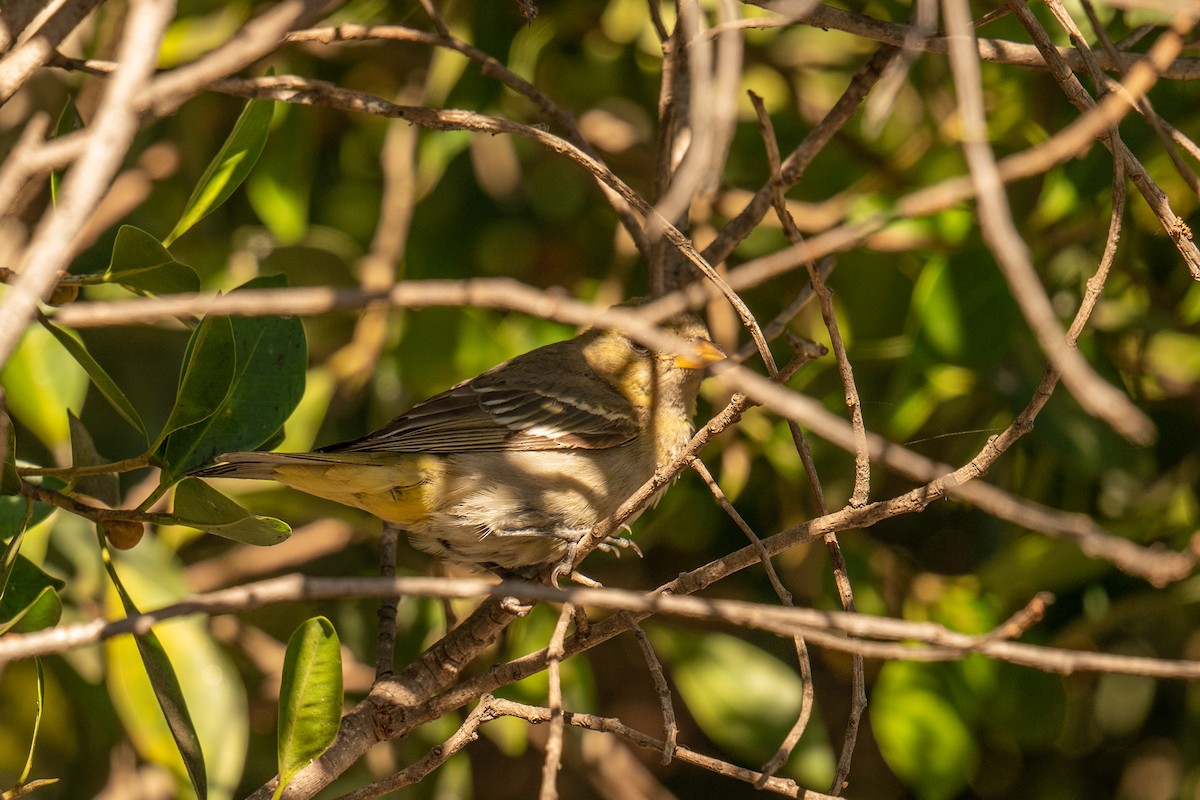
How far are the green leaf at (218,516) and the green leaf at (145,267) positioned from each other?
40 centimetres

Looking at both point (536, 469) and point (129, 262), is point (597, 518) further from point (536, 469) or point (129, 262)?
point (129, 262)

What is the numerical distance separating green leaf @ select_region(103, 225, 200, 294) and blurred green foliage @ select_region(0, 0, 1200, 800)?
0.02 meters

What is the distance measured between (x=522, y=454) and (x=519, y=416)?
15 centimetres

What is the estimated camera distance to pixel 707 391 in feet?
12.8

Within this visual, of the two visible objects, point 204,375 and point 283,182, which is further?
point 283,182

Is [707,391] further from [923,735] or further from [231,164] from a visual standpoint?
[231,164]

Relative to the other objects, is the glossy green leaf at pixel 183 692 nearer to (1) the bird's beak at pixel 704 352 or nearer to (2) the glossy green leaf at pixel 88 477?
(2) the glossy green leaf at pixel 88 477

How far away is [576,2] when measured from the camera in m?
3.95

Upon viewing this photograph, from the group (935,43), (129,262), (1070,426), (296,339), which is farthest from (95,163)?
(1070,426)

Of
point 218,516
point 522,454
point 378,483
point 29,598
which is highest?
point 522,454

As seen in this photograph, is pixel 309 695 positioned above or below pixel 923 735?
above

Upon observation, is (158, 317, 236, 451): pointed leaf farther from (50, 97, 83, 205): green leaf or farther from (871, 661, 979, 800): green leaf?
(871, 661, 979, 800): green leaf

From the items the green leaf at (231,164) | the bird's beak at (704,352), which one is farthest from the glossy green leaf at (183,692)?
the bird's beak at (704,352)

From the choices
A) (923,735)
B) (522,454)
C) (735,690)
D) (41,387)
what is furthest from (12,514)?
(923,735)
